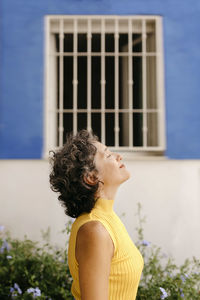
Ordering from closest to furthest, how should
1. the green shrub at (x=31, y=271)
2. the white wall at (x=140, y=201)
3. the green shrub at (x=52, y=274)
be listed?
the green shrub at (x=52, y=274), the green shrub at (x=31, y=271), the white wall at (x=140, y=201)

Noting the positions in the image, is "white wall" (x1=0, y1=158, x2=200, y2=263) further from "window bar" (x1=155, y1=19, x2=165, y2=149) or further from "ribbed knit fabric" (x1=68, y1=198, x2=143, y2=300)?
"ribbed knit fabric" (x1=68, y1=198, x2=143, y2=300)

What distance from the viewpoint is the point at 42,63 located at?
10.8ft

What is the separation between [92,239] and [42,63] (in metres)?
2.52

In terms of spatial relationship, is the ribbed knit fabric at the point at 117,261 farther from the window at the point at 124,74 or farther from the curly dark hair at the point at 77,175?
the window at the point at 124,74

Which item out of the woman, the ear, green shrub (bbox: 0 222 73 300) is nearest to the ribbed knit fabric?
the woman

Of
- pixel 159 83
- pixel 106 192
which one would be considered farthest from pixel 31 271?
pixel 159 83

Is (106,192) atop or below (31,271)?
atop

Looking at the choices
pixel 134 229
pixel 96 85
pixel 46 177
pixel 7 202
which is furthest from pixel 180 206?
pixel 96 85

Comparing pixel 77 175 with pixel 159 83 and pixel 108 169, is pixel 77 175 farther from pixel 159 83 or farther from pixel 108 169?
pixel 159 83

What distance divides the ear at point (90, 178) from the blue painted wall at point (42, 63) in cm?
200

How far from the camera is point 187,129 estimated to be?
3.26m

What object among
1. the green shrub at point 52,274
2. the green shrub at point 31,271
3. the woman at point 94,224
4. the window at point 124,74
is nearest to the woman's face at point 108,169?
the woman at point 94,224

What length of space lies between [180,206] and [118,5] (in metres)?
2.16

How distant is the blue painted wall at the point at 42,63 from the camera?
3242 mm
